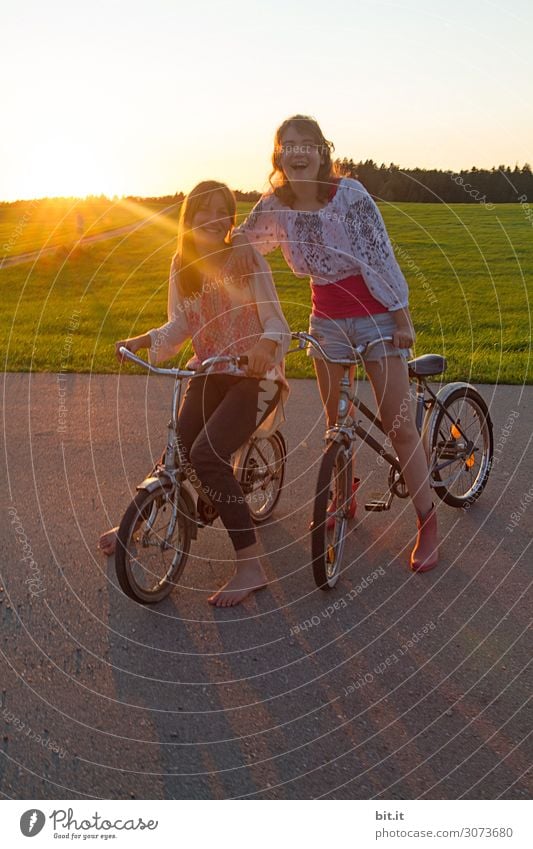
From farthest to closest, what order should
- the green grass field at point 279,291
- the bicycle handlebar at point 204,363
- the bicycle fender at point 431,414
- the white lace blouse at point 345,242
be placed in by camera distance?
the green grass field at point 279,291 < the bicycle fender at point 431,414 < the white lace blouse at point 345,242 < the bicycle handlebar at point 204,363

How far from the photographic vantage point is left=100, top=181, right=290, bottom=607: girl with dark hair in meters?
4.34

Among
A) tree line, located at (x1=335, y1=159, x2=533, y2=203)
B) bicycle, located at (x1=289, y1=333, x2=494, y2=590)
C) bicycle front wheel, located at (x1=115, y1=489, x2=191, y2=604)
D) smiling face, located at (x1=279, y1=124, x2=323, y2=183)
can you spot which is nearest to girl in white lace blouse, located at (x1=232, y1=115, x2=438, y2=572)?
smiling face, located at (x1=279, y1=124, x2=323, y2=183)

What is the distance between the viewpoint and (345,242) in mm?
4480

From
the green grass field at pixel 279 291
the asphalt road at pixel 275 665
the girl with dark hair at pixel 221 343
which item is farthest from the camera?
the green grass field at pixel 279 291

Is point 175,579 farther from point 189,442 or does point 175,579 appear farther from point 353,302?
point 353,302

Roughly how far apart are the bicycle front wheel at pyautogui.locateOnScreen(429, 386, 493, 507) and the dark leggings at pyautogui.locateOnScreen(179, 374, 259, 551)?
1300mm

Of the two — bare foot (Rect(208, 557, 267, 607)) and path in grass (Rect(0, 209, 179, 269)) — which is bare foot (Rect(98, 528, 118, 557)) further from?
path in grass (Rect(0, 209, 179, 269))

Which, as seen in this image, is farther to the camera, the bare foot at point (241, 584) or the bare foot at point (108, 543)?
the bare foot at point (108, 543)

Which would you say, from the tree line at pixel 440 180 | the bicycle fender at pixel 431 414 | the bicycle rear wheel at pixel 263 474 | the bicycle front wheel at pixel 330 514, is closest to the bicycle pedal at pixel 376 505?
the bicycle front wheel at pixel 330 514

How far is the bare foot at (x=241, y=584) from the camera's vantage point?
4.47m

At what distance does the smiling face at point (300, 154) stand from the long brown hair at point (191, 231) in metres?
0.33

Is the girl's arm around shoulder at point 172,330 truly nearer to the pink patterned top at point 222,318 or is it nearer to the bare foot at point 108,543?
the pink patterned top at point 222,318

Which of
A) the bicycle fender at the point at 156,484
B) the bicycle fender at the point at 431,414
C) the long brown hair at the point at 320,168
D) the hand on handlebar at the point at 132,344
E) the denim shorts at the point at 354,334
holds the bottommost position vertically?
the bicycle fender at the point at 156,484

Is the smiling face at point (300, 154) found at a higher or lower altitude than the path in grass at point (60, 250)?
higher
